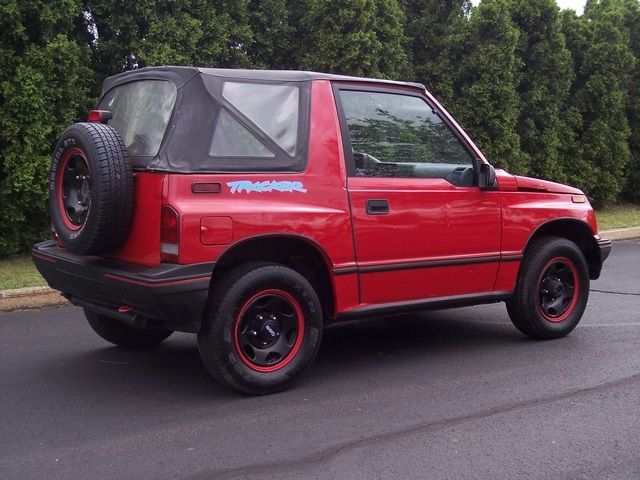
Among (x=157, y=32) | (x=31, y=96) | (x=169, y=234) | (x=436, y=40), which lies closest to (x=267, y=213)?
(x=169, y=234)

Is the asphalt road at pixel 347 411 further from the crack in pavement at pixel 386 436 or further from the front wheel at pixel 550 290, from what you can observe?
the front wheel at pixel 550 290

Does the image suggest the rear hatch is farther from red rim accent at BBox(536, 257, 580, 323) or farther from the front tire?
red rim accent at BBox(536, 257, 580, 323)

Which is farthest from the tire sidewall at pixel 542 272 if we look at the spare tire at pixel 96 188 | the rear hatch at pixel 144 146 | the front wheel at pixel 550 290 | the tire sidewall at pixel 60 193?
the tire sidewall at pixel 60 193

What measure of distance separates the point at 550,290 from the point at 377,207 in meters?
1.90

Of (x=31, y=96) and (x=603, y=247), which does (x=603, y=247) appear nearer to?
(x=603, y=247)

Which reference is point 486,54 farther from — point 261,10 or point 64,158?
point 64,158

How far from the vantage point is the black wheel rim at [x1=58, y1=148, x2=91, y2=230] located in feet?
13.9

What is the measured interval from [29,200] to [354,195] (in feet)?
17.5

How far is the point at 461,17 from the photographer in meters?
13.0

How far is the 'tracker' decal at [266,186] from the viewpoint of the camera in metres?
4.09

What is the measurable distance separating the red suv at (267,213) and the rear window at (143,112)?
12mm

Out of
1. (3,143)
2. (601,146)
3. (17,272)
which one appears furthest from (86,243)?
(601,146)

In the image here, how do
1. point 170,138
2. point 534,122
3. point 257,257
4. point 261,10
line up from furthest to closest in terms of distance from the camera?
point 534,122
point 261,10
point 257,257
point 170,138

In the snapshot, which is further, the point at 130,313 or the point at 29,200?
the point at 29,200
